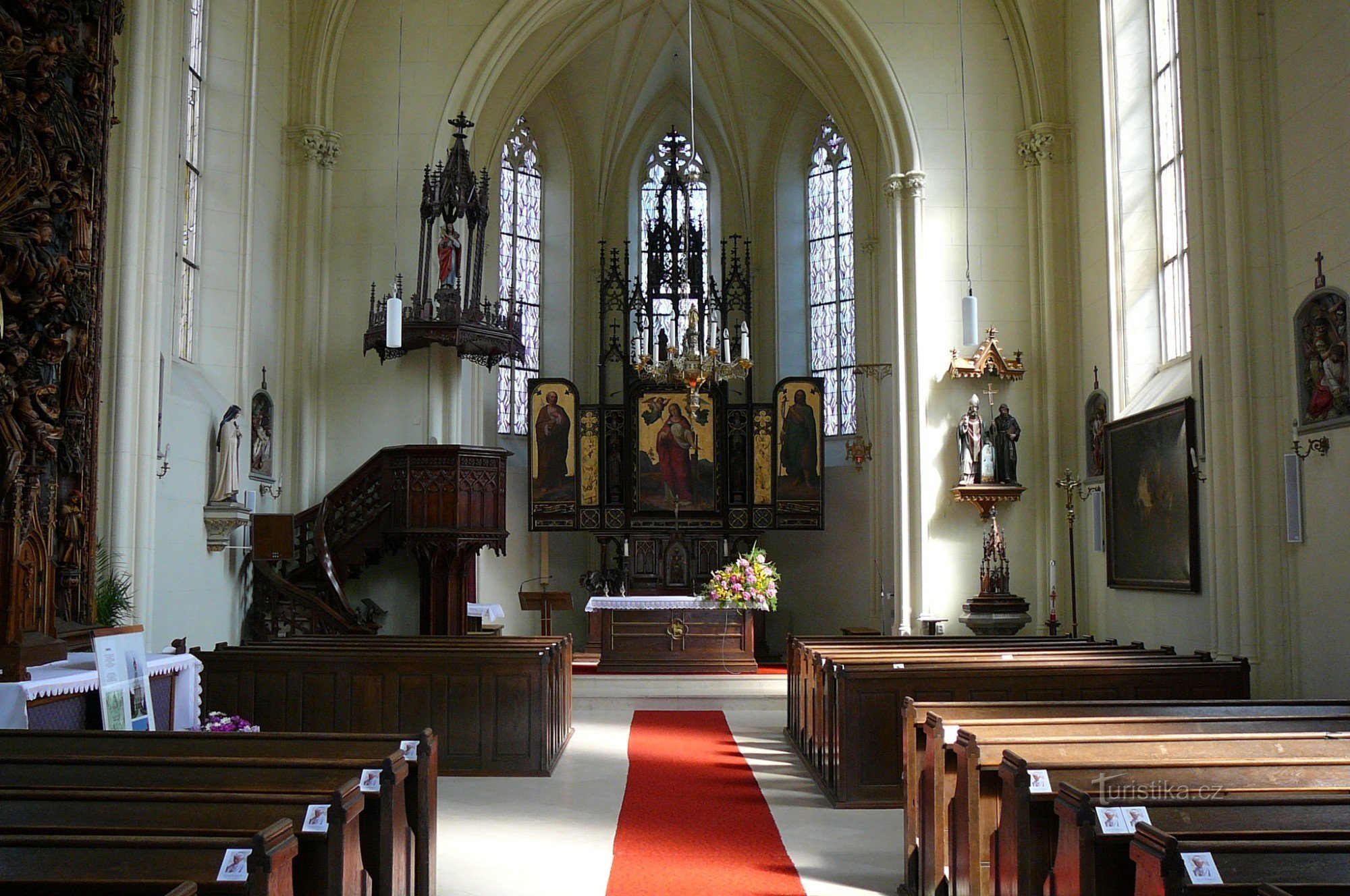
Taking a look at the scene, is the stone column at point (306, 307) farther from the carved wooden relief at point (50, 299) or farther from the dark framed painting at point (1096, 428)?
the dark framed painting at point (1096, 428)

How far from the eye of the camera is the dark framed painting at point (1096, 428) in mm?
13805

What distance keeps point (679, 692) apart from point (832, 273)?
10.5m

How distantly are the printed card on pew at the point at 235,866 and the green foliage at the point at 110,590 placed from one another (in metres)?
6.57

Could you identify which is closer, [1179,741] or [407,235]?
[1179,741]

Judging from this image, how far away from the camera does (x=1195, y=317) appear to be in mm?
10820

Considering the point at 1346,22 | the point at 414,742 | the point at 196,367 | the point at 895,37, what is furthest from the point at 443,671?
the point at 895,37

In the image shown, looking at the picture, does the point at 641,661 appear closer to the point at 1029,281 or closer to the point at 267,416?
the point at 267,416

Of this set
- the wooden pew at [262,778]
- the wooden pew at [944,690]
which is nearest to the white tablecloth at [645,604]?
the wooden pew at [944,690]

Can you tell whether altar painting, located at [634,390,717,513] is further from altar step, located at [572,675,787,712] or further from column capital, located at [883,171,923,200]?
column capital, located at [883,171,923,200]

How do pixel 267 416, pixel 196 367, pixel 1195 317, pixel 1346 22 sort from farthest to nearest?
1. pixel 267 416
2. pixel 196 367
3. pixel 1195 317
4. pixel 1346 22

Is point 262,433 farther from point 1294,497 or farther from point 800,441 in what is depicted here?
point 1294,497

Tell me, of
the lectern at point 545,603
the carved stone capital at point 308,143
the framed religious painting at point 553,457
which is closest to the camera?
the carved stone capital at point 308,143

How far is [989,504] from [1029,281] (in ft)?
10.3

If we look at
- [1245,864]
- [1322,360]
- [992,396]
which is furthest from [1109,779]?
[992,396]
